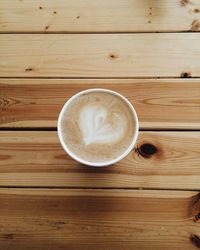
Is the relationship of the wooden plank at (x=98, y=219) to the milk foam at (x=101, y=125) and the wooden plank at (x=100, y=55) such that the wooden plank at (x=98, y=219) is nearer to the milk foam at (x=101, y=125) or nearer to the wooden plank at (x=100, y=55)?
the milk foam at (x=101, y=125)

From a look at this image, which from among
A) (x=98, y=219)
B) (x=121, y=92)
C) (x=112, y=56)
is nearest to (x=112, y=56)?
Answer: (x=112, y=56)

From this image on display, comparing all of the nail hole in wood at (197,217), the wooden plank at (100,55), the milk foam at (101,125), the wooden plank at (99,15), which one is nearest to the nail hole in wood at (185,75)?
the wooden plank at (100,55)

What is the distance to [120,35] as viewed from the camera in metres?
0.90

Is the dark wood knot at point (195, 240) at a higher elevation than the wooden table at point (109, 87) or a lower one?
lower

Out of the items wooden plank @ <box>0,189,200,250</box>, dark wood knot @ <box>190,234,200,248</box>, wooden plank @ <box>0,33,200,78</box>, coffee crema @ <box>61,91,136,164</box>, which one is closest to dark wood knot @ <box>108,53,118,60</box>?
wooden plank @ <box>0,33,200,78</box>

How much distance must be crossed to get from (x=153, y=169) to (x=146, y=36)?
1.30ft

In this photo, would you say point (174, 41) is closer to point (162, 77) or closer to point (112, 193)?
point (162, 77)

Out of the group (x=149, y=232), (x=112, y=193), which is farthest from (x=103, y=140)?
(x=149, y=232)

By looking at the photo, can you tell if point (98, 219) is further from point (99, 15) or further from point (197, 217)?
point (99, 15)

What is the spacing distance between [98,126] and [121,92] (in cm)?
17

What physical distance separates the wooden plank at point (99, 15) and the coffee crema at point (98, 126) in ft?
0.95

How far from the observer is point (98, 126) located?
0.70 m

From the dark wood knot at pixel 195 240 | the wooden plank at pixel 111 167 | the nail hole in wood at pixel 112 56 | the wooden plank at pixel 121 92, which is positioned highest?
the nail hole in wood at pixel 112 56

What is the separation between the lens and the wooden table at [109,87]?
2.42 feet
